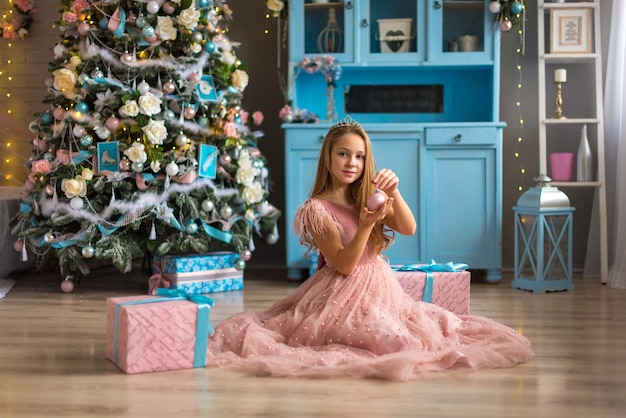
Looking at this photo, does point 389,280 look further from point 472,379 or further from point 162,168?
point 162,168

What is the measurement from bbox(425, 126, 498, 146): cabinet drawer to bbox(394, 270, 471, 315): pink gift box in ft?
4.62

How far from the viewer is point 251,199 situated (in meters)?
4.24

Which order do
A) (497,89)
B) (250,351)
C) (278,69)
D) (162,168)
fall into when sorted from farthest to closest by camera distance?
1. (278,69)
2. (497,89)
3. (162,168)
4. (250,351)

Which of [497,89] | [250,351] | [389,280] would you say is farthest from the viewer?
[497,89]

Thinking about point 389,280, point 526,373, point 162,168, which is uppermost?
point 162,168

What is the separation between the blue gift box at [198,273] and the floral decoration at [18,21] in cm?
193

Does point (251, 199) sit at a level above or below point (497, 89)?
below

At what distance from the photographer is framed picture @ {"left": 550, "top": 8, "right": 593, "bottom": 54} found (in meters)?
4.59

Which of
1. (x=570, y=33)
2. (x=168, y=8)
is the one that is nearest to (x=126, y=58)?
(x=168, y=8)

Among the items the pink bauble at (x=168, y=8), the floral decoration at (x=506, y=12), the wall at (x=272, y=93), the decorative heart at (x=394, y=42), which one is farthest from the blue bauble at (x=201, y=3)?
the floral decoration at (x=506, y=12)

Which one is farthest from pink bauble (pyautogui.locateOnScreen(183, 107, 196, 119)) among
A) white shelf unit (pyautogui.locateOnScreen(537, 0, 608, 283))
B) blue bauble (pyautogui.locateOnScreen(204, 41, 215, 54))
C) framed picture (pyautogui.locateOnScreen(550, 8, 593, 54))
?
framed picture (pyautogui.locateOnScreen(550, 8, 593, 54))

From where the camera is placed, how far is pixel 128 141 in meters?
4.01

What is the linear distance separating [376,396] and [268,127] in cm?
311

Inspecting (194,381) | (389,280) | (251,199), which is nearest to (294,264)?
(251,199)
